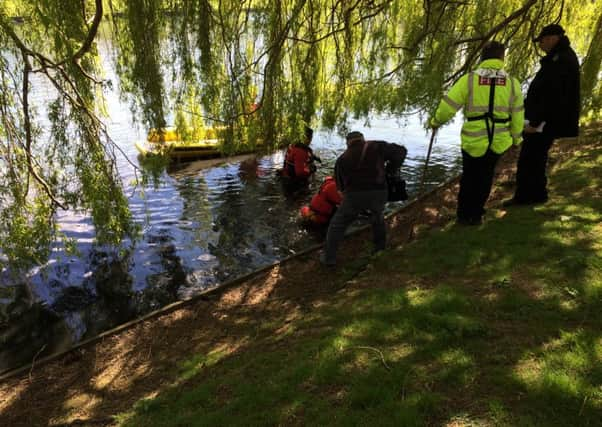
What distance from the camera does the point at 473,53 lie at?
7031 mm

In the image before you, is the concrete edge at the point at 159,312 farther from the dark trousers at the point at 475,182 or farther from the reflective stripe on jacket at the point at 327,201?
the dark trousers at the point at 475,182

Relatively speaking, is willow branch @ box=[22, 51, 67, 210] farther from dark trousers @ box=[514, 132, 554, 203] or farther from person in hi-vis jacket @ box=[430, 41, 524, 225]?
dark trousers @ box=[514, 132, 554, 203]

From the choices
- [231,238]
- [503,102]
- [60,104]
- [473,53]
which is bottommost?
[231,238]

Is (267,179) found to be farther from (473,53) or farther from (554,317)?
(554,317)

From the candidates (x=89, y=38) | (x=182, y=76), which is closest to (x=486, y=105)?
(x=182, y=76)

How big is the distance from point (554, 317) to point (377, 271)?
2.23 m

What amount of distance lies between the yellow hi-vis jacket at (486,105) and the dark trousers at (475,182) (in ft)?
0.63

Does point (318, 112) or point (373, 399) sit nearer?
point (373, 399)

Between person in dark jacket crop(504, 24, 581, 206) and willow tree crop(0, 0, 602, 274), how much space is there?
1.53 meters

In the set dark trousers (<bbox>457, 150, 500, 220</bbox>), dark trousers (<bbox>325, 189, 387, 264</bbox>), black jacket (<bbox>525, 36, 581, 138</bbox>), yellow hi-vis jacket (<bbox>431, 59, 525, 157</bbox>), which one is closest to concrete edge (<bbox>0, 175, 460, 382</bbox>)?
dark trousers (<bbox>325, 189, 387, 264</bbox>)

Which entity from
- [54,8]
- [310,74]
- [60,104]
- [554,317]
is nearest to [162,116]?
[60,104]

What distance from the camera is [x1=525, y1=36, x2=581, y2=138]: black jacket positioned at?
4.79 meters

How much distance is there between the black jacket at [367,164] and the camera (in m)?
5.00

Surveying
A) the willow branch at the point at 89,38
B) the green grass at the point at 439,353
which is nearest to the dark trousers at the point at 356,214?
the green grass at the point at 439,353
